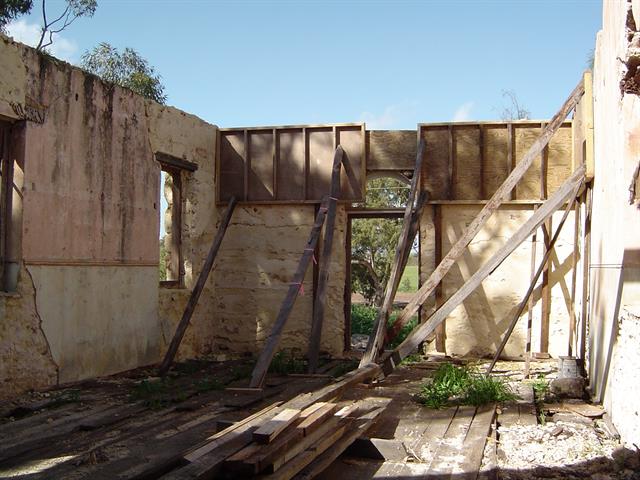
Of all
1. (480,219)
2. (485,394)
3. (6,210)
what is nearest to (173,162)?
(6,210)

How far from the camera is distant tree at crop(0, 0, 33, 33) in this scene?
1689 cm

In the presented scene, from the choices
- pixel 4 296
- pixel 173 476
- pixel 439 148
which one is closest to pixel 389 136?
pixel 439 148

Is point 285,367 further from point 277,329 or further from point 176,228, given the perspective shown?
point 176,228

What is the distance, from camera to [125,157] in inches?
376

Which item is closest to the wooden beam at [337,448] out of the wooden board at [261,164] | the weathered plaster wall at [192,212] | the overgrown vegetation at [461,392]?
the overgrown vegetation at [461,392]

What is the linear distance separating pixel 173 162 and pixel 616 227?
6.75 metres

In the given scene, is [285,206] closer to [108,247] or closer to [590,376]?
[108,247]

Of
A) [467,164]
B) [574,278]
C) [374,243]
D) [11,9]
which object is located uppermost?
[11,9]

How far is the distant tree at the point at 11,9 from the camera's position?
16.9m

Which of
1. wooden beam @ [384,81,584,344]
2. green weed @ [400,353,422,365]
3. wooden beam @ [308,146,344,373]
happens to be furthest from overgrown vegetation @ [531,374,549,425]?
wooden beam @ [308,146,344,373]

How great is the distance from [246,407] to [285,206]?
4974mm

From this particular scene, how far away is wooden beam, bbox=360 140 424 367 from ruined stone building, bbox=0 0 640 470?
0.65 m

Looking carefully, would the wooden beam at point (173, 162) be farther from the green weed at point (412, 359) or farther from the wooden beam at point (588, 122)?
the wooden beam at point (588, 122)

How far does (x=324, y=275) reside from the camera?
377 inches
